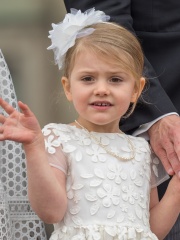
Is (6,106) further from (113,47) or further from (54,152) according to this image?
(113,47)

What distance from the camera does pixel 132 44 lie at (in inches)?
100.0

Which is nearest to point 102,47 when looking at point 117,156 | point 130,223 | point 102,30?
point 102,30

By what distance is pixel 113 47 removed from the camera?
2482 millimetres

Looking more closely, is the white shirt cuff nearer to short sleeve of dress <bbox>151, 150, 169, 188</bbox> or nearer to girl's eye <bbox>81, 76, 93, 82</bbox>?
short sleeve of dress <bbox>151, 150, 169, 188</bbox>

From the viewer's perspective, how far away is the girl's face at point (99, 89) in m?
2.44

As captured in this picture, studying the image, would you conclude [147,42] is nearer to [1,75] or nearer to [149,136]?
[149,136]

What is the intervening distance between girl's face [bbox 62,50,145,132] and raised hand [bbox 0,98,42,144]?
0.27 meters

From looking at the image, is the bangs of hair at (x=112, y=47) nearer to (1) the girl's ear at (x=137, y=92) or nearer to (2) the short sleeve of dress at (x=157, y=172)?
(1) the girl's ear at (x=137, y=92)

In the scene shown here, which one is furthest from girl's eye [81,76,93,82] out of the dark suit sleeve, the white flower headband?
the dark suit sleeve

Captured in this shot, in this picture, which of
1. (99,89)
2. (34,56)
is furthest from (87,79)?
(34,56)

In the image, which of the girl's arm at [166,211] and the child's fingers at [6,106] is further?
the girl's arm at [166,211]

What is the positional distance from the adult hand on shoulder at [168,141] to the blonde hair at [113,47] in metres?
0.16

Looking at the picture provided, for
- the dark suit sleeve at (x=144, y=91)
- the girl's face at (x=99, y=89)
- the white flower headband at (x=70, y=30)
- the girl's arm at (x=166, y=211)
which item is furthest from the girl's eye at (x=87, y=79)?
the girl's arm at (x=166, y=211)

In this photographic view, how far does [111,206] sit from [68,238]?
154 mm
